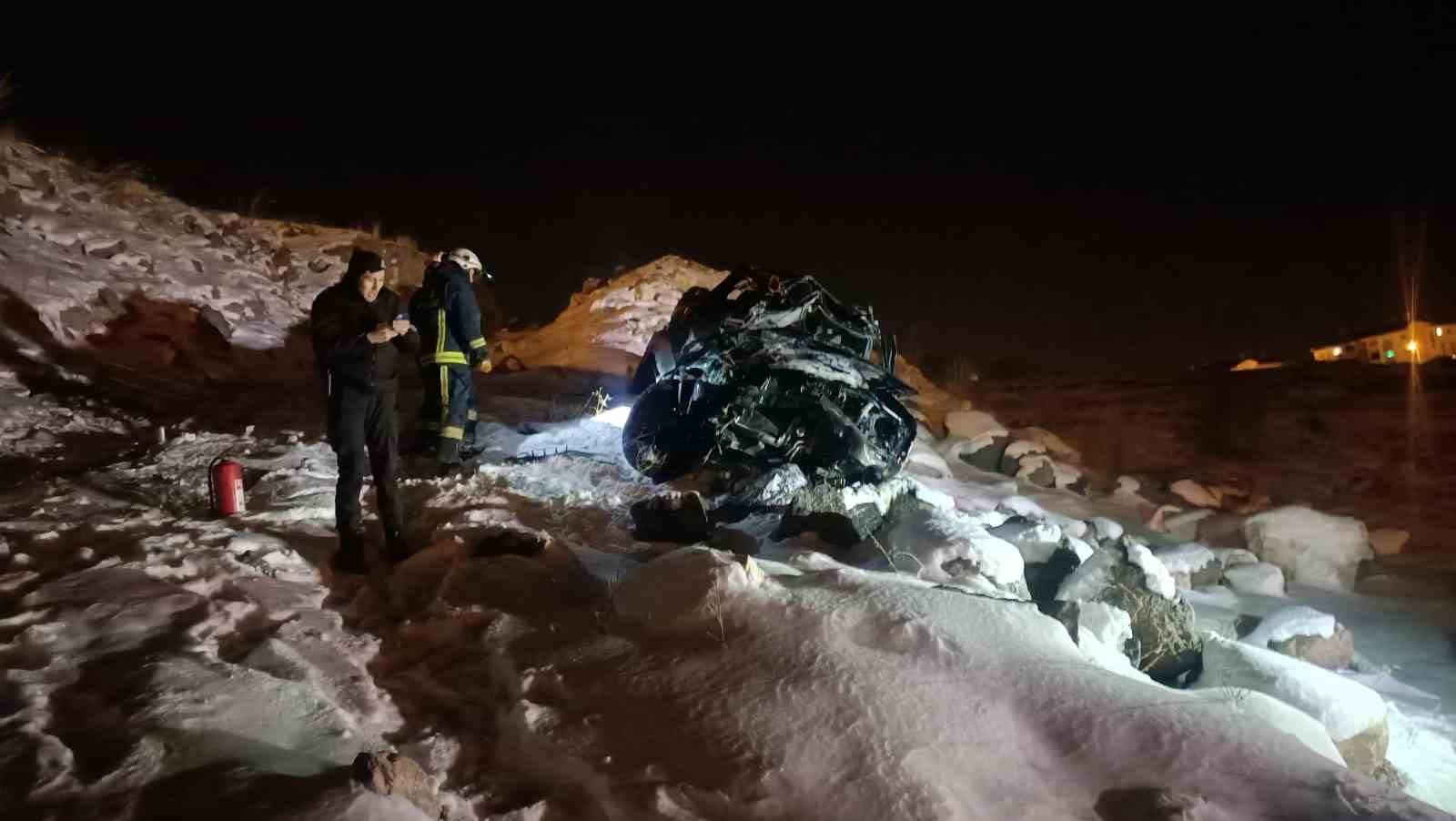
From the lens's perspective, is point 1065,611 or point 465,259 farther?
point 465,259

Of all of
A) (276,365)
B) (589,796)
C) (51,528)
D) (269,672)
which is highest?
(276,365)

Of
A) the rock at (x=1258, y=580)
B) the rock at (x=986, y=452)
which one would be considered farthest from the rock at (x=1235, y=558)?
the rock at (x=986, y=452)

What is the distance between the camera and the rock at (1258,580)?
26.5ft

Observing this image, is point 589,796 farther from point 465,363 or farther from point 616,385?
point 616,385

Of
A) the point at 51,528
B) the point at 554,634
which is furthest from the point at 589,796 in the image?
the point at 51,528

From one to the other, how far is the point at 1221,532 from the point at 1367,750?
573 centimetres

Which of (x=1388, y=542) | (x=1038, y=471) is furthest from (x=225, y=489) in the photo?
(x=1388, y=542)

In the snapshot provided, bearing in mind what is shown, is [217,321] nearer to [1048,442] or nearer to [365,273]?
[365,273]

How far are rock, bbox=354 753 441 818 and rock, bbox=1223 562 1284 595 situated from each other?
311 inches

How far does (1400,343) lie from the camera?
96.8 feet

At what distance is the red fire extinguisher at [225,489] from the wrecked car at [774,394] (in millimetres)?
2800

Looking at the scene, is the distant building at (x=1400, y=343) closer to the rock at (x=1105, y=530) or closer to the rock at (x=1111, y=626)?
the rock at (x=1105, y=530)

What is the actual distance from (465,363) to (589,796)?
14.8 ft

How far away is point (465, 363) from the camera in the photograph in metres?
6.75
